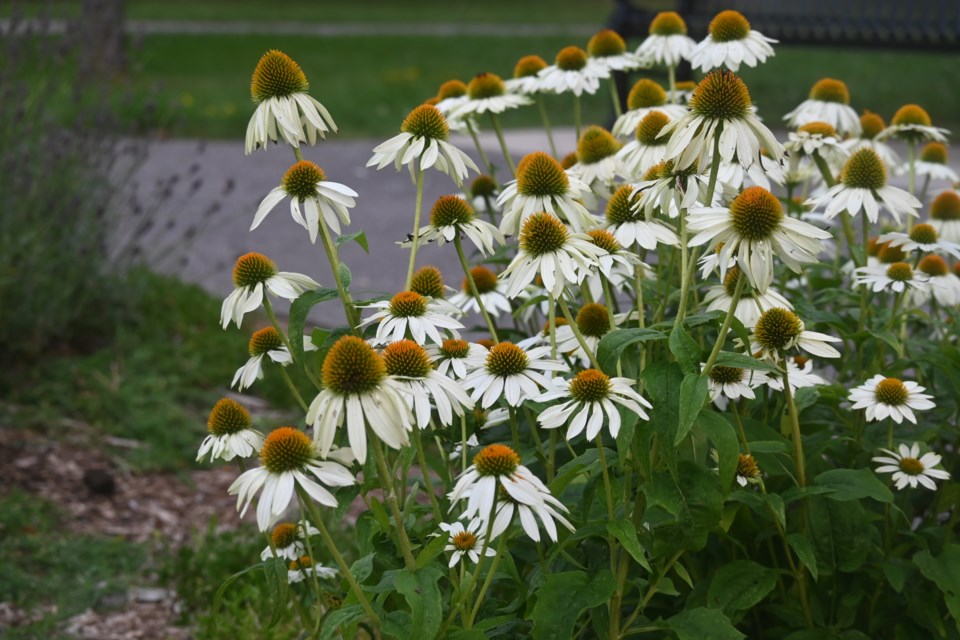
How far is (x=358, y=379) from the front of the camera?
143cm

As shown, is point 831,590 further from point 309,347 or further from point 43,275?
point 43,275

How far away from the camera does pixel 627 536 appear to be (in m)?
1.59

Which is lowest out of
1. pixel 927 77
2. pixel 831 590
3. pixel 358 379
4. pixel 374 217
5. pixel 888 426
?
→ pixel 927 77

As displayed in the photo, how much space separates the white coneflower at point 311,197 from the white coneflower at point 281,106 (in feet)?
0.18

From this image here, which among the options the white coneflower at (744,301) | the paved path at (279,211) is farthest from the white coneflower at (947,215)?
the paved path at (279,211)

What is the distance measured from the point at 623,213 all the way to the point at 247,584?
4.76 ft

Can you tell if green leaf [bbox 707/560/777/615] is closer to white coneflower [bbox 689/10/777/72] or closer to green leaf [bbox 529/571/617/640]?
green leaf [bbox 529/571/617/640]

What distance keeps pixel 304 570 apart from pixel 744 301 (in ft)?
2.85

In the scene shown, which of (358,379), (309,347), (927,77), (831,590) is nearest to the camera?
(358,379)

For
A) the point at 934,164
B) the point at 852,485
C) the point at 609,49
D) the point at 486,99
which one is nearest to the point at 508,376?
the point at 852,485

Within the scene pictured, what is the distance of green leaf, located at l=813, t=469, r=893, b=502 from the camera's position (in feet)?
6.01

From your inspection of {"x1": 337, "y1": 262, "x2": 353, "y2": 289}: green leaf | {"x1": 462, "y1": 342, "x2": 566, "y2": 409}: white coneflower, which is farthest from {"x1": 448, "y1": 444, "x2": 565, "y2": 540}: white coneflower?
{"x1": 337, "y1": 262, "x2": 353, "y2": 289}: green leaf

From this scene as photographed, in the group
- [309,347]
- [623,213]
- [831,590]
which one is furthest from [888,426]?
[309,347]

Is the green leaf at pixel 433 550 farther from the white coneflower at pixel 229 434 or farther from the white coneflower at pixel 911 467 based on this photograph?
the white coneflower at pixel 911 467
